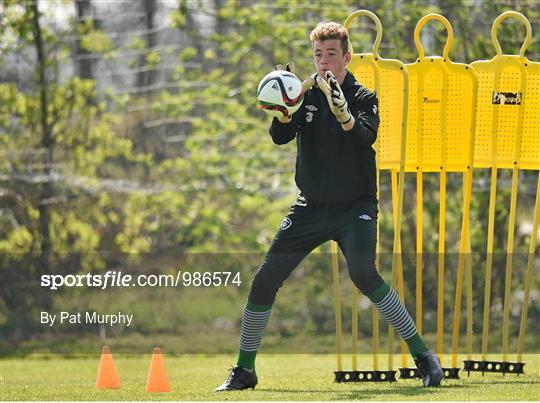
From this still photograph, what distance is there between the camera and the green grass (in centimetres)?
633

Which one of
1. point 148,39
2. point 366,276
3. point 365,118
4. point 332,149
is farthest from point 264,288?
point 148,39

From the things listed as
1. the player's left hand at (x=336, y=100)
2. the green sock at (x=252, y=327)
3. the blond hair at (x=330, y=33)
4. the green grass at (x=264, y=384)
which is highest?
the blond hair at (x=330, y=33)

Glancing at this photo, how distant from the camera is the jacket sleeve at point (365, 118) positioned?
6293 mm

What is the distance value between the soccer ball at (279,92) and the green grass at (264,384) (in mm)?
1416

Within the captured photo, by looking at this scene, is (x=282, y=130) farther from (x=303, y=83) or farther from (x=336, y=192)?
(x=336, y=192)

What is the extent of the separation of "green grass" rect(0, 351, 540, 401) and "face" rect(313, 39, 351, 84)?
1.61m

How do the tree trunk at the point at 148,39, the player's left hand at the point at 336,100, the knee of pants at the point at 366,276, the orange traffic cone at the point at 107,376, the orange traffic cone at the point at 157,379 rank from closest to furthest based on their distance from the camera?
the player's left hand at the point at 336,100 → the knee of pants at the point at 366,276 → the orange traffic cone at the point at 157,379 → the orange traffic cone at the point at 107,376 → the tree trunk at the point at 148,39

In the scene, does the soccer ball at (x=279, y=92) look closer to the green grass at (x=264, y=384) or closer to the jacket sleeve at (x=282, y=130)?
the jacket sleeve at (x=282, y=130)

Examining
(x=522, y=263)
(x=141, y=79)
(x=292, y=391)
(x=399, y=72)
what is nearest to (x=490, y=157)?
(x=399, y=72)

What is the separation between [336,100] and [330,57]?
19.0 inches

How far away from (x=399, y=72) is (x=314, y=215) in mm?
994

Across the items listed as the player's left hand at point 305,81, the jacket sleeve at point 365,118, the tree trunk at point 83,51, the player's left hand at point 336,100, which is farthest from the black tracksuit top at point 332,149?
the tree trunk at point 83,51

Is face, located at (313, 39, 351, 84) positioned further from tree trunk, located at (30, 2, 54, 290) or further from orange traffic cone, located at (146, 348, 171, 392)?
tree trunk, located at (30, 2, 54, 290)

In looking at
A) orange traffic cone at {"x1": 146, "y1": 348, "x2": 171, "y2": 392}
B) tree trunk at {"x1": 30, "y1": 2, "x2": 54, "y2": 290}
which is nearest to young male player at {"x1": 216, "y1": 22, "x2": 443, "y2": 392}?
orange traffic cone at {"x1": 146, "y1": 348, "x2": 171, "y2": 392}
